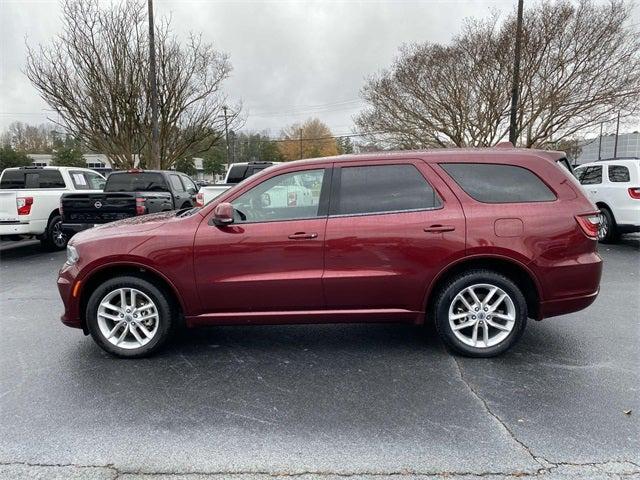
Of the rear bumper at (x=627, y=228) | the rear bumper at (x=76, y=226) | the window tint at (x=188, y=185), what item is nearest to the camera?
the rear bumper at (x=76, y=226)

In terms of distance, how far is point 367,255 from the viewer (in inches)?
143

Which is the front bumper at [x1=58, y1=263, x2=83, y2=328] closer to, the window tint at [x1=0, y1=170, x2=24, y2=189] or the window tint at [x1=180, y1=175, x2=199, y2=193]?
the window tint at [x1=0, y1=170, x2=24, y2=189]

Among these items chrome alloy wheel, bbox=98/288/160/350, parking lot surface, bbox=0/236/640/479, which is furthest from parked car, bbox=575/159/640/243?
chrome alloy wheel, bbox=98/288/160/350

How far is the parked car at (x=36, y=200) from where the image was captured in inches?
347

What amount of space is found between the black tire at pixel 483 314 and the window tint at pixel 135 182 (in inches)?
311

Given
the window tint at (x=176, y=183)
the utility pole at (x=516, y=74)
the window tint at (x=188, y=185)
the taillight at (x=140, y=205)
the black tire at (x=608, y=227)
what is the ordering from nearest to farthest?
the taillight at (x=140, y=205), the black tire at (x=608, y=227), the window tint at (x=176, y=183), the window tint at (x=188, y=185), the utility pole at (x=516, y=74)

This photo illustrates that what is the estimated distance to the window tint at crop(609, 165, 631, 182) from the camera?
905 cm

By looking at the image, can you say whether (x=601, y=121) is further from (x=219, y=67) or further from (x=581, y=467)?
(x=581, y=467)

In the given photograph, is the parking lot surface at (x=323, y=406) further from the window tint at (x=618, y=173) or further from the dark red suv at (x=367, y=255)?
the window tint at (x=618, y=173)

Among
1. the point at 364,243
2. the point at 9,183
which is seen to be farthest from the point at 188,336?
the point at 9,183

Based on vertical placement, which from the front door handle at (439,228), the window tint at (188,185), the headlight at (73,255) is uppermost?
the window tint at (188,185)

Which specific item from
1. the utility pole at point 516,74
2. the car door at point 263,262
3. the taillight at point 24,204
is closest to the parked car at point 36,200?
the taillight at point 24,204

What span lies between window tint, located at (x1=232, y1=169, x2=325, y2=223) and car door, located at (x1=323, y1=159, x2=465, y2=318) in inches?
8.2

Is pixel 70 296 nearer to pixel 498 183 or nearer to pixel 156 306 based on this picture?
pixel 156 306
